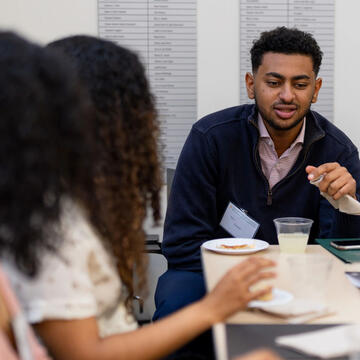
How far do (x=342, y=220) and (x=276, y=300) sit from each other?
0.91 m

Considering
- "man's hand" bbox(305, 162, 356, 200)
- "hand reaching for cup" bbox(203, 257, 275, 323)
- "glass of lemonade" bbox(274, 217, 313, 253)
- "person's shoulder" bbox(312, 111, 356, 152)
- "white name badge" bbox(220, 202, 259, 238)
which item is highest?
"person's shoulder" bbox(312, 111, 356, 152)

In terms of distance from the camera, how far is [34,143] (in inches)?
30.5

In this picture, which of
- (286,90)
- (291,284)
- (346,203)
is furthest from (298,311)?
(286,90)

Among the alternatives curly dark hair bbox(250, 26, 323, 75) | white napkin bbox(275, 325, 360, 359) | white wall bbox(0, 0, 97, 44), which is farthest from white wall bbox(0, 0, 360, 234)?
white napkin bbox(275, 325, 360, 359)

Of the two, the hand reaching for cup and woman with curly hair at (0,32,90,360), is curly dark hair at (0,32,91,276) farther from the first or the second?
the hand reaching for cup

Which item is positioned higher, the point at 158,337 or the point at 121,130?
the point at 121,130

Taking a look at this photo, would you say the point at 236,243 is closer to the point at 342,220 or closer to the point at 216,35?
the point at 342,220

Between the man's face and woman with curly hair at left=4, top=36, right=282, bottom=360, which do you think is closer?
woman with curly hair at left=4, top=36, right=282, bottom=360

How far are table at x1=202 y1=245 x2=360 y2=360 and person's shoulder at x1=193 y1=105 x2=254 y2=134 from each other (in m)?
0.62

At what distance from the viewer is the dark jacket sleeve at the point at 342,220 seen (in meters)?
2.03

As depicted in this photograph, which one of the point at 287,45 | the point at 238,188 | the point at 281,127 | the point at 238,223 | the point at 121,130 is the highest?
the point at 287,45

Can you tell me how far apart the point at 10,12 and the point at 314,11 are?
1.56 metres

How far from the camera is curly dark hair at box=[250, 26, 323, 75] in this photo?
7.11ft

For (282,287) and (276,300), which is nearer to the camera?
(276,300)
